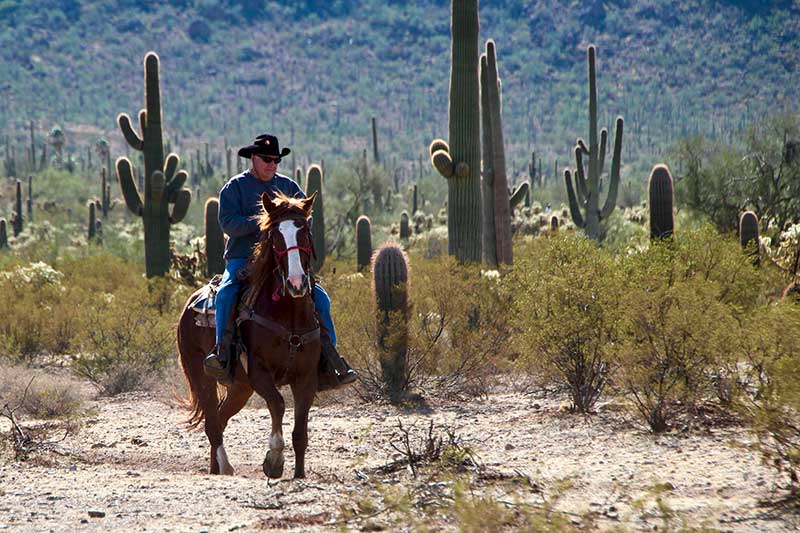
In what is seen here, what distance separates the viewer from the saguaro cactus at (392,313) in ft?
48.3

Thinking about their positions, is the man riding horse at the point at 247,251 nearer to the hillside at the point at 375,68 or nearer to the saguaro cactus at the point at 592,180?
the saguaro cactus at the point at 592,180

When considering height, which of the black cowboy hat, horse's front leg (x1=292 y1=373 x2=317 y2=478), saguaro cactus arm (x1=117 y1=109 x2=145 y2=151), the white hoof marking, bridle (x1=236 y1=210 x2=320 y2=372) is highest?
saguaro cactus arm (x1=117 y1=109 x2=145 y2=151)

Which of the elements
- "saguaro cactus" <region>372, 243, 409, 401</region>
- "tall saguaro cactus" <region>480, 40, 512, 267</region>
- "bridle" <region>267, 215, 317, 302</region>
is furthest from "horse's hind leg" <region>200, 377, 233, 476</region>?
"tall saguaro cactus" <region>480, 40, 512, 267</region>

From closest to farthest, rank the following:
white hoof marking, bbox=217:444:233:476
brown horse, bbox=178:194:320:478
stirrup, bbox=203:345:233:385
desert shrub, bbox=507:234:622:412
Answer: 1. brown horse, bbox=178:194:320:478
2. stirrup, bbox=203:345:233:385
3. white hoof marking, bbox=217:444:233:476
4. desert shrub, bbox=507:234:622:412

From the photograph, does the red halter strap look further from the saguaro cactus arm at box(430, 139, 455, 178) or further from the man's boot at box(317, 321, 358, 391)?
the saguaro cactus arm at box(430, 139, 455, 178)

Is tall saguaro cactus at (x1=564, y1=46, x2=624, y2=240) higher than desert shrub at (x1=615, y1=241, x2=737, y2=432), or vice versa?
tall saguaro cactus at (x1=564, y1=46, x2=624, y2=240)

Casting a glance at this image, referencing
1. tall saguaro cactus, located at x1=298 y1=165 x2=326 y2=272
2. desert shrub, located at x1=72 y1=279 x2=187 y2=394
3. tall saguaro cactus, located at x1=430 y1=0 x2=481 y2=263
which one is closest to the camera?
desert shrub, located at x1=72 y1=279 x2=187 y2=394

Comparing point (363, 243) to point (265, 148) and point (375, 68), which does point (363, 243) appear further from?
point (375, 68)

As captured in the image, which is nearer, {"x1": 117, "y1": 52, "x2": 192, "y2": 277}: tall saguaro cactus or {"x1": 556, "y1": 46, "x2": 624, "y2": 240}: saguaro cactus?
{"x1": 117, "y1": 52, "x2": 192, "y2": 277}: tall saguaro cactus

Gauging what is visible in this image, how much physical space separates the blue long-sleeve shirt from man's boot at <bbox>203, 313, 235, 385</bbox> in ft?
2.82

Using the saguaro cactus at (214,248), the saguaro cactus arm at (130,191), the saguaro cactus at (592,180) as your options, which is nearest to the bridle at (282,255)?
the saguaro cactus at (214,248)

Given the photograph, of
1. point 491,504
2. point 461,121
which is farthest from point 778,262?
point 491,504

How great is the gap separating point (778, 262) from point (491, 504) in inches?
536

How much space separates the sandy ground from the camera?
23.2 feet
